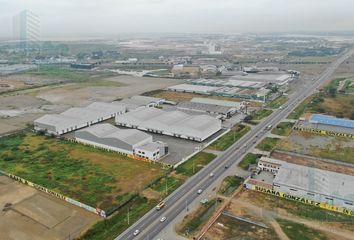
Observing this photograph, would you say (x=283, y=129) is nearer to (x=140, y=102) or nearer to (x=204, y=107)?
Result: (x=204, y=107)

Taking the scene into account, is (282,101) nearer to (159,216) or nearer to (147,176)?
(147,176)

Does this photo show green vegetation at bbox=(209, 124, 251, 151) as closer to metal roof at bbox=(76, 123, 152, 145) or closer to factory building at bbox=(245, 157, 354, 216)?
metal roof at bbox=(76, 123, 152, 145)

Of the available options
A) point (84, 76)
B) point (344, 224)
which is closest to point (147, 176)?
point (344, 224)

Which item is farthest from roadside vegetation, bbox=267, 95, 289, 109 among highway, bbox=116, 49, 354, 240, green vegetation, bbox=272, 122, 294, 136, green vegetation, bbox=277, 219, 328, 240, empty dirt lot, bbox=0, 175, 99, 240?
empty dirt lot, bbox=0, 175, 99, 240

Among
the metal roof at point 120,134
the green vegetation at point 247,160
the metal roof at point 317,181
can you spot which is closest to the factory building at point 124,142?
the metal roof at point 120,134

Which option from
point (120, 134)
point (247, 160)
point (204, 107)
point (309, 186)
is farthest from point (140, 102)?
point (309, 186)
